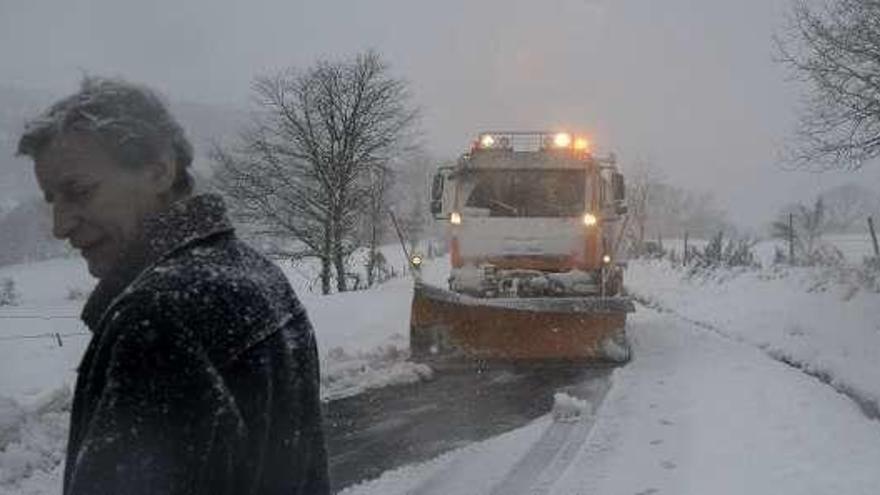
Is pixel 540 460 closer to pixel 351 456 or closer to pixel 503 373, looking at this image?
pixel 351 456

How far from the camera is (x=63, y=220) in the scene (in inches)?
67.0

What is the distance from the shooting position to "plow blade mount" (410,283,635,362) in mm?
12453

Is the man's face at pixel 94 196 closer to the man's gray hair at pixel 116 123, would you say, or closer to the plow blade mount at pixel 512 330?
the man's gray hair at pixel 116 123

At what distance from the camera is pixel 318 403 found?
6.02ft

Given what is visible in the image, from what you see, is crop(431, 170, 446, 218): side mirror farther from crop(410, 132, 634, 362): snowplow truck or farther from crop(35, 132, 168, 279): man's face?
crop(35, 132, 168, 279): man's face

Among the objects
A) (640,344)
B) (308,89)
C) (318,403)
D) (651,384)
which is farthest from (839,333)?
(308,89)

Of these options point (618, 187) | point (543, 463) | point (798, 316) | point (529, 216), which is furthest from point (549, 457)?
point (798, 316)

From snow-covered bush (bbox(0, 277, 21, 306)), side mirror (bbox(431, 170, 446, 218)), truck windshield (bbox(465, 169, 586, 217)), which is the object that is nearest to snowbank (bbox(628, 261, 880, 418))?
truck windshield (bbox(465, 169, 586, 217))

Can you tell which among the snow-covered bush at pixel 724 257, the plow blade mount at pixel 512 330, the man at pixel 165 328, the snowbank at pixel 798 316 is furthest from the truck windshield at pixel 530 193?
the man at pixel 165 328

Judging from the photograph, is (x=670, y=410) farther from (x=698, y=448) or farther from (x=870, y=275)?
(x=870, y=275)

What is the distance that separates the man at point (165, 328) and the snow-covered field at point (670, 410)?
4.97 meters

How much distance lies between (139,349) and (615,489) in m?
5.35

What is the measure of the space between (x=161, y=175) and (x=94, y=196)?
117 millimetres

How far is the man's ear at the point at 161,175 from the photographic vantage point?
1680mm
